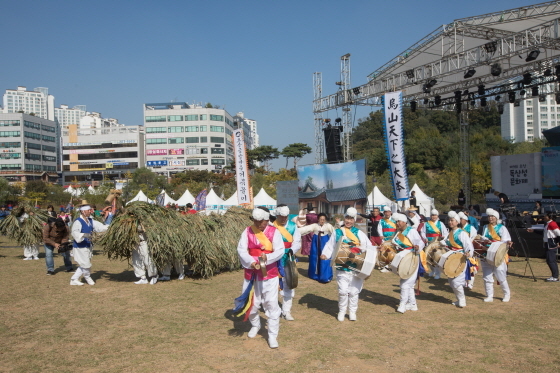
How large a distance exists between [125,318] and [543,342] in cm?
590

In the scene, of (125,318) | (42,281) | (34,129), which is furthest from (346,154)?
(34,129)

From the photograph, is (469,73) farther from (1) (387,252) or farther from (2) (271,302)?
(2) (271,302)

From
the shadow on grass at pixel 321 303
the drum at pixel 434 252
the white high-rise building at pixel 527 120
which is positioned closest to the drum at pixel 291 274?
the shadow on grass at pixel 321 303

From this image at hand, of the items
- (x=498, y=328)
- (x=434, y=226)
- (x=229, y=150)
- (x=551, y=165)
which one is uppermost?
(x=229, y=150)

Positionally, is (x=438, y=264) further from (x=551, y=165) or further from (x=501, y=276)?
(x=551, y=165)

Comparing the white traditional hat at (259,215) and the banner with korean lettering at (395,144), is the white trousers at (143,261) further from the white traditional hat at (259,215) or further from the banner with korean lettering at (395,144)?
the banner with korean lettering at (395,144)

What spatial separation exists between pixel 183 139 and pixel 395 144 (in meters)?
71.1

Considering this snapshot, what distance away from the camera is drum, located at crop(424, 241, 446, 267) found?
26.1ft

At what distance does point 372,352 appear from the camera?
5449mm

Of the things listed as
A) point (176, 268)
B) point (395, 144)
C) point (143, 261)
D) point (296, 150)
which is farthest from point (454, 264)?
point (296, 150)

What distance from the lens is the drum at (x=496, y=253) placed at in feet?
25.4

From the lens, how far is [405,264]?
23.8ft

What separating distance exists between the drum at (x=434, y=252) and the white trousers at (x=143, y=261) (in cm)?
554

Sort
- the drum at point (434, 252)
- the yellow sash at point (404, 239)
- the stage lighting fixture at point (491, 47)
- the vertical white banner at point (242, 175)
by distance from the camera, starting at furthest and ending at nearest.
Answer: the stage lighting fixture at point (491, 47) < the vertical white banner at point (242, 175) < the drum at point (434, 252) < the yellow sash at point (404, 239)
